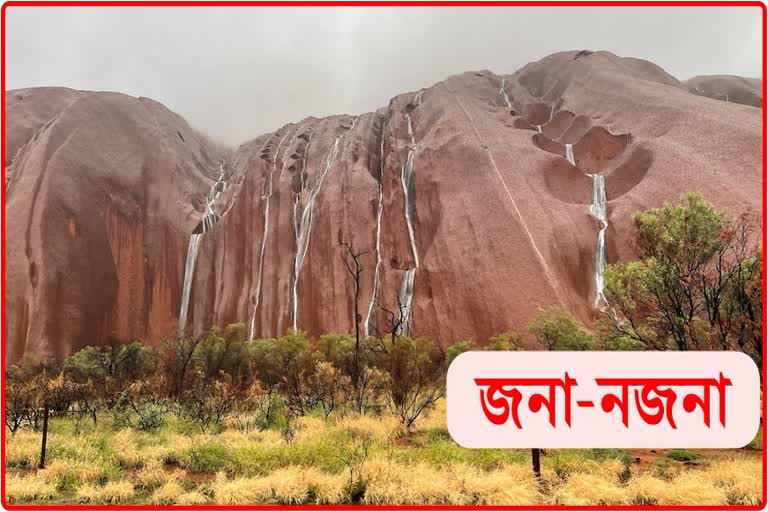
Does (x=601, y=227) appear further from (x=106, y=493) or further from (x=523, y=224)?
(x=106, y=493)

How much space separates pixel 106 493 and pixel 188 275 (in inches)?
1652

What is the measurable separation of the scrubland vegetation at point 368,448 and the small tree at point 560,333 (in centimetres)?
626

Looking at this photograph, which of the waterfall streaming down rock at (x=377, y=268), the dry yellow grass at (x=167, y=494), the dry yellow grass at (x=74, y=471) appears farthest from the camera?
the waterfall streaming down rock at (x=377, y=268)

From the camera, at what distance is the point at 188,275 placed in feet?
151

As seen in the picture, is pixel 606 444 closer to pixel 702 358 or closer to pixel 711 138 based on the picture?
pixel 702 358

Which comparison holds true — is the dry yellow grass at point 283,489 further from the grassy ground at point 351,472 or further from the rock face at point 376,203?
the rock face at point 376,203

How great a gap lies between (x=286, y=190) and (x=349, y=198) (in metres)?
7.67

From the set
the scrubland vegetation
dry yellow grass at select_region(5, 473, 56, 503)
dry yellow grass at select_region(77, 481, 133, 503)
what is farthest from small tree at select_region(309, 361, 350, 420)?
dry yellow grass at select_region(5, 473, 56, 503)

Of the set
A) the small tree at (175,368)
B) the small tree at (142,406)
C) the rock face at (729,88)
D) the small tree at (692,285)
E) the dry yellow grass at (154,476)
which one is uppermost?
the rock face at (729,88)

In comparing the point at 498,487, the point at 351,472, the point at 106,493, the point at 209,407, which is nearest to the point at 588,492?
the point at 498,487

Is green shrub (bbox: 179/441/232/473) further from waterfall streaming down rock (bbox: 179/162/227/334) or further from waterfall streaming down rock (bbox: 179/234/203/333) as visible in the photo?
waterfall streaming down rock (bbox: 179/234/203/333)

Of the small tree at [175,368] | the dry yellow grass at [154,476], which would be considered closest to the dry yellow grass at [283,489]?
the dry yellow grass at [154,476]

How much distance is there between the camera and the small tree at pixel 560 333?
81.8 ft

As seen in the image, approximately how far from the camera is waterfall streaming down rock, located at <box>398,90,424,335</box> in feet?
112
